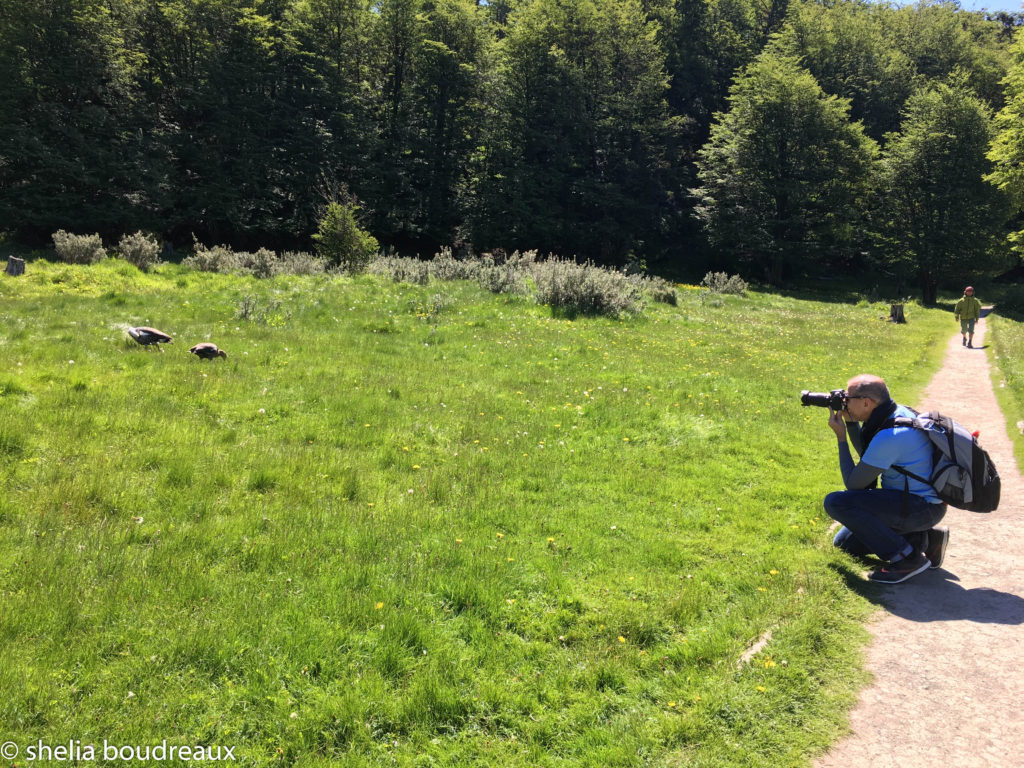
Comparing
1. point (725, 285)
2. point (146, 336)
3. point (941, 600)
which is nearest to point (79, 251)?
point (146, 336)

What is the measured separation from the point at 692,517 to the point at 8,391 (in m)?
9.59

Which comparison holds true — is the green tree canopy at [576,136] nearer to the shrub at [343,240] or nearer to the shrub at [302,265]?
Result: the shrub at [343,240]

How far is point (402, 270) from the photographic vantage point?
78.4ft

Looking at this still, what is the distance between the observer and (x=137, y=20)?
44.3 meters

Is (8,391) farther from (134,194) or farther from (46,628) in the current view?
(134,194)

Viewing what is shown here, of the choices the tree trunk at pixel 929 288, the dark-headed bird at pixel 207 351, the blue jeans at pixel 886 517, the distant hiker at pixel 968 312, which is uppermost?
the tree trunk at pixel 929 288

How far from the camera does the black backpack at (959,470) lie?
5250 mm

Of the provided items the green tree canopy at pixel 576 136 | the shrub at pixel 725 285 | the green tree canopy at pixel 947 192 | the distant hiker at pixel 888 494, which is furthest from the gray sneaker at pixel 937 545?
the green tree canopy at pixel 947 192

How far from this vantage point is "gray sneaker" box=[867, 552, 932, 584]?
18.2ft

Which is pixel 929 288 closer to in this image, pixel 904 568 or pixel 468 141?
pixel 468 141

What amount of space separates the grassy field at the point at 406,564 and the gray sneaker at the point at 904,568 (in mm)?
276

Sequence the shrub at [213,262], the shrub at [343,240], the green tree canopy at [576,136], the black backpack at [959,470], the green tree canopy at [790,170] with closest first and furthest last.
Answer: the black backpack at [959,470], the shrub at [213,262], the shrub at [343,240], the green tree canopy at [790,170], the green tree canopy at [576,136]

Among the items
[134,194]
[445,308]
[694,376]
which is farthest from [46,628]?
[134,194]

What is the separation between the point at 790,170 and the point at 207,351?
5444 cm
